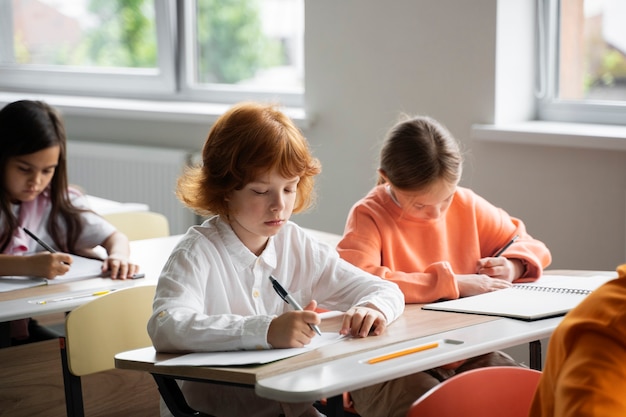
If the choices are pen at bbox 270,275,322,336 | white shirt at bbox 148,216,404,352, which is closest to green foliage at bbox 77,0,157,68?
white shirt at bbox 148,216,404,352

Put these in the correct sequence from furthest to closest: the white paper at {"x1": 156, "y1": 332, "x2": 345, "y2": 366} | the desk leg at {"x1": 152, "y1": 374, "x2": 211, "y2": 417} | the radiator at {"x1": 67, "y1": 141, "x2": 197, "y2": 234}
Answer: the radiator at {"x1": 67, "y1": 141, "x2": 197, "y2": 234} < the desk leg at {"x1": 152, "y1": 374, "x2": 211, "y2": 417} < the white paper at {"x1": 156, "y1": 332, "x2": 345, "y2": 366}

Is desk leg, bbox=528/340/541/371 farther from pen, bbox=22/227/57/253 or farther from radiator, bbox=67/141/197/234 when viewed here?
radiator, bbox=67/141/197/234

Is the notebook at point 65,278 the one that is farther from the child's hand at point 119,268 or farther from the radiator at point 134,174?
the radiator at point 134,174

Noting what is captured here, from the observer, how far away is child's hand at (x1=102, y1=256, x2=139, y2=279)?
8.20 ft

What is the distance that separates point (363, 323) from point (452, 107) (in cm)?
179

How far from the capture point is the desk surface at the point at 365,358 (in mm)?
1488

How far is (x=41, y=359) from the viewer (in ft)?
7.90

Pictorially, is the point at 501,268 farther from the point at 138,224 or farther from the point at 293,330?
the point at 138,224

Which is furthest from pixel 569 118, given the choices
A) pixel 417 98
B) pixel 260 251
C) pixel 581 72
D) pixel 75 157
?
pixel 75 157

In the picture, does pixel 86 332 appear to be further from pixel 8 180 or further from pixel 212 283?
pixel 8 180

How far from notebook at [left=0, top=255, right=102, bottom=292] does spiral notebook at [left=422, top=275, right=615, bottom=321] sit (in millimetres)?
962

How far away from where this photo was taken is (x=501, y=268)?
230 cm

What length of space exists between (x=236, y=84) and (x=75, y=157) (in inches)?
38.1

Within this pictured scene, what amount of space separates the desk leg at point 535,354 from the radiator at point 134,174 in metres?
2.49
